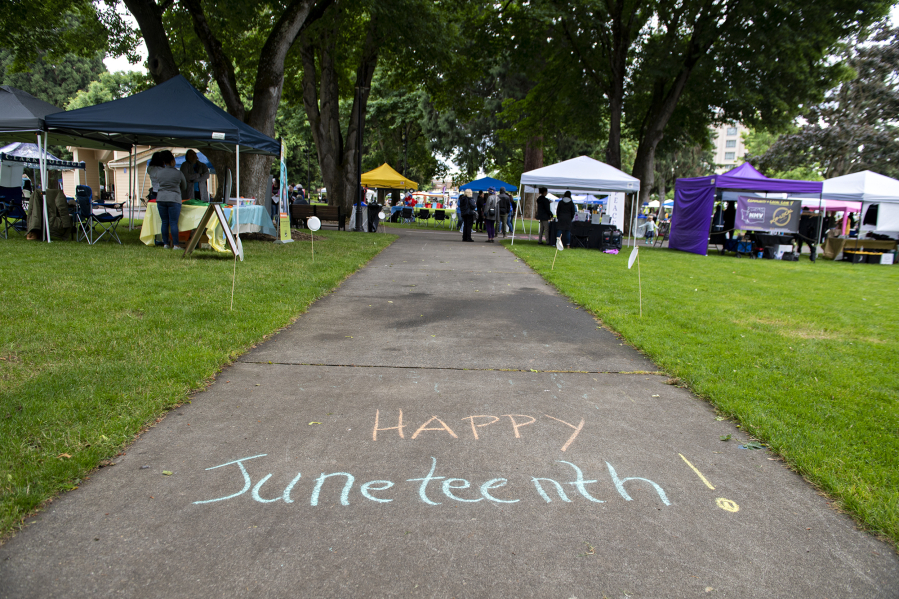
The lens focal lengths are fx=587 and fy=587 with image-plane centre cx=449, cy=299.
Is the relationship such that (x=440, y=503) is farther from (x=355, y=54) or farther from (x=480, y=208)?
(x=355, y=54)

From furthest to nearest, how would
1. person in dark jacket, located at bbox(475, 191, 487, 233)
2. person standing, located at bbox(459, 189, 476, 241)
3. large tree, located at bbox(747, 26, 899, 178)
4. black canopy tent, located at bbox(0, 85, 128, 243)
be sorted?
large tree, located at bbox(747, 26, 899, 178), person in dark jacket, located at bbox(475, 191, 487, 233), person standing, located at bbox(459, 189, 476, 241), black canopy tent, located at bbox(0, 85, 128, 243)

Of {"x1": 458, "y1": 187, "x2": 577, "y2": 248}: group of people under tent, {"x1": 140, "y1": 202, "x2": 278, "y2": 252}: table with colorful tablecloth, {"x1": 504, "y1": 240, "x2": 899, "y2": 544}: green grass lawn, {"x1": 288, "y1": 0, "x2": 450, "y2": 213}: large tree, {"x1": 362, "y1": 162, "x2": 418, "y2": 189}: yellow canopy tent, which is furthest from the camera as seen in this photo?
{"x1": 362, "y1": 162, "x2": 418, "y2": 189}: yellow canopy tent

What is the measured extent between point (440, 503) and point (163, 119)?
37.9 feet

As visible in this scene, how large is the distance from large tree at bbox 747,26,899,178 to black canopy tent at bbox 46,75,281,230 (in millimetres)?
35238

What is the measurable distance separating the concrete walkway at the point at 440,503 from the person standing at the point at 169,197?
7826 millimetres

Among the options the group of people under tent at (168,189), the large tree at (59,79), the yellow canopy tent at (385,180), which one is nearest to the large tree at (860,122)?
the yellow canopy tent at (385,180)

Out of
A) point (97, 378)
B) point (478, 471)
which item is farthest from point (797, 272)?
point (97, 378)

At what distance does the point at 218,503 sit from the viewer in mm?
2764

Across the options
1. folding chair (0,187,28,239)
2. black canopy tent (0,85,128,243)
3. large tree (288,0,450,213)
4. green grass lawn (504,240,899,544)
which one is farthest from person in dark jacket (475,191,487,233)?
folding chair (0,187,28,239)

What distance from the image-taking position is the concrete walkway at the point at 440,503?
2.28 m

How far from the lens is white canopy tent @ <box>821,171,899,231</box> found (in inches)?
750

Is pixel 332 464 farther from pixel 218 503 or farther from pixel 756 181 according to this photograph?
pixel 756 181

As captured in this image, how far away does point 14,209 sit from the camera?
45.4 ft

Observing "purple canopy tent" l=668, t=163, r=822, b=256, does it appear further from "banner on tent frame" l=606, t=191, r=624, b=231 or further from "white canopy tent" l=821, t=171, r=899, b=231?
"banner on tent frame" l=606, t=191, r=624, b=231
